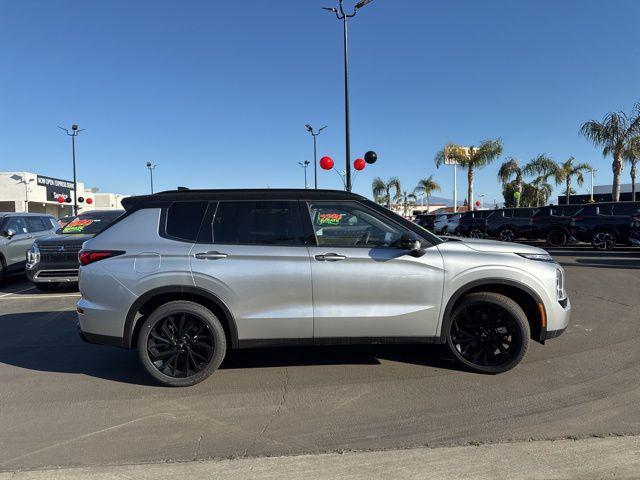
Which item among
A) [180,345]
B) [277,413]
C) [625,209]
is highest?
[625,209]

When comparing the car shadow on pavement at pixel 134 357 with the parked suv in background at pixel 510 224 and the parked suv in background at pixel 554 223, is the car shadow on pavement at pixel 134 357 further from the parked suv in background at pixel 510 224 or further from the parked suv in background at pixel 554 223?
the parked suv in background at pixel 510 224

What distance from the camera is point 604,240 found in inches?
642

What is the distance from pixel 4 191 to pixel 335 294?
56298 mm

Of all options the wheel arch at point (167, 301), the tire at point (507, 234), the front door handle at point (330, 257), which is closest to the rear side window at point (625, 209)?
the tire at point (507, 234)

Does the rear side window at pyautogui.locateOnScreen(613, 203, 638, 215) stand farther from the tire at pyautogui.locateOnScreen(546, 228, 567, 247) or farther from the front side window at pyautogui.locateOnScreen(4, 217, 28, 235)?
the front side window at pyautogui.locateOnScreen(4, 217, 28, 235)

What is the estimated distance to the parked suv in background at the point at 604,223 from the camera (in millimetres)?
15914

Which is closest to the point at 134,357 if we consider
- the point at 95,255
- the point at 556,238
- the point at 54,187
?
the point at 95,255

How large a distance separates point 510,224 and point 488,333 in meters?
17.2

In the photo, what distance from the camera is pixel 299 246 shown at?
172 inches

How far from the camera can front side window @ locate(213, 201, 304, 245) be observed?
14.5ft

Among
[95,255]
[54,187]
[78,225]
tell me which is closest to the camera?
[95,255]

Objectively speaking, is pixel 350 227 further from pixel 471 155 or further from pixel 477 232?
pixel 471 155

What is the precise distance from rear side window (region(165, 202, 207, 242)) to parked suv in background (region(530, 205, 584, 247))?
16740mm

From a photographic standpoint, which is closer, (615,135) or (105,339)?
(105,339)
